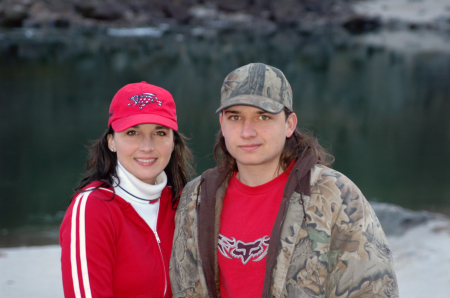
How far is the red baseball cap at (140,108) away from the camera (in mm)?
2277

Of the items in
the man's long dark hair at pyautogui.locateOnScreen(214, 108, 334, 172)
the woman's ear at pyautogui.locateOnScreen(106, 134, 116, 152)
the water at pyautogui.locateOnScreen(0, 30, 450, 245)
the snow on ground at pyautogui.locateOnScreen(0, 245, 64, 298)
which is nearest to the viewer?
the man's long dark hair at pyautogui.locateOnScreen(214, 108, 334, 172)

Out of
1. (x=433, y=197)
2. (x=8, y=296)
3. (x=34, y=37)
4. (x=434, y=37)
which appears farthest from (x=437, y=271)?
(x=434, y=37)

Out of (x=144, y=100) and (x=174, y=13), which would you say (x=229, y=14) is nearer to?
(x=174, y=13)

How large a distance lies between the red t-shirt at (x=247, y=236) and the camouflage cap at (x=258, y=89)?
1.17 feet

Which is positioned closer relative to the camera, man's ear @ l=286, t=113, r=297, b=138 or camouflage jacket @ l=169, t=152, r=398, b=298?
camouflage jacket @ l=169, t=152, r=398, b=298

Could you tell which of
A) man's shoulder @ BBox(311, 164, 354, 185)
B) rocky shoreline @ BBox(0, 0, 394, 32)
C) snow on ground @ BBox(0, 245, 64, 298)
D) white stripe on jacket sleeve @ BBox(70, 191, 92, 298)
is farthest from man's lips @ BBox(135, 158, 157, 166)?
rocky shoreline @ BBox(0, 0, 394, 32)

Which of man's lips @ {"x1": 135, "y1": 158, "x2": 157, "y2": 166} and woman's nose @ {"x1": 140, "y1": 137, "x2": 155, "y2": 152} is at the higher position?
woman's nose @ {"x1": 140, "y1": 137, "x2": 155, "y2": 152}

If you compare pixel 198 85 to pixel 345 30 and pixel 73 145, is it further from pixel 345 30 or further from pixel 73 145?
pixel 345 30

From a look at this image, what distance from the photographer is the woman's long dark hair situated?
2.39m

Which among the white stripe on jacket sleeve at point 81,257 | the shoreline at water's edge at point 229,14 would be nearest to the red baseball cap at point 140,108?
the white stripe on jacket sleeve at point 81,257

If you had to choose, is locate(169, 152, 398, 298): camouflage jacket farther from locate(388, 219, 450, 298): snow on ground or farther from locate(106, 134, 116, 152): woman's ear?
locate(388, 219, 450, 298): snow on ground

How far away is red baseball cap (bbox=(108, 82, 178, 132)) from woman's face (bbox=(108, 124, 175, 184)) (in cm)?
6

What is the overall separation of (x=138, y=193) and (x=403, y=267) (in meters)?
2.97

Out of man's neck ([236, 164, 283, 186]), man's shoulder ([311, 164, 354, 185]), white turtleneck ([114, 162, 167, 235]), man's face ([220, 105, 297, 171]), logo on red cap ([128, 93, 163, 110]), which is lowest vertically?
white turtleneck ([114, 162, 167, 235])
